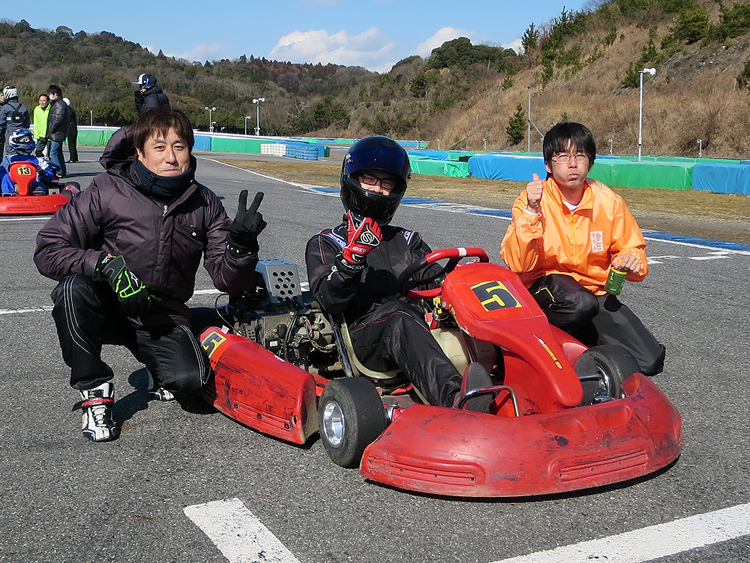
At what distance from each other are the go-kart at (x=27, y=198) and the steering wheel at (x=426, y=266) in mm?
7968

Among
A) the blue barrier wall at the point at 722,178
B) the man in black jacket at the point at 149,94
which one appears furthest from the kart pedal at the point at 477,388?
the blue barrier wall at the point at 722,178

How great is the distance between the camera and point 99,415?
3.30 m

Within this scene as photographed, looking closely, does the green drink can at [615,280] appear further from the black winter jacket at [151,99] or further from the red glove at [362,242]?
the black winter jacket at [151,99]

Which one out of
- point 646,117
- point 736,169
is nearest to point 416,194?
point 736,169

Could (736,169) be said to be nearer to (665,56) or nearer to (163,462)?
(163,462)

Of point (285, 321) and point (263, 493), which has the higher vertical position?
point (285, 321)

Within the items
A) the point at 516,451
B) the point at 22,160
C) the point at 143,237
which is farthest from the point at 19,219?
the point at 516,451

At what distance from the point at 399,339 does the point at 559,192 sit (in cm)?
159

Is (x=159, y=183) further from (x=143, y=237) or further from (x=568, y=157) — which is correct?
(x=568, y=157)

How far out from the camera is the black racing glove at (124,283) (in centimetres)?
316

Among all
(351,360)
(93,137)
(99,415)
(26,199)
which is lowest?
(99,415)

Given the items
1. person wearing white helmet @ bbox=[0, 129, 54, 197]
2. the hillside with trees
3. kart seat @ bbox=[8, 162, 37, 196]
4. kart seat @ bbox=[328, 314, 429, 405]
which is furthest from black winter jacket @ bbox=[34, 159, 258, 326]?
the hillside with trees

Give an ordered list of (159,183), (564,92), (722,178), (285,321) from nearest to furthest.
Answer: (159,183) → (285,321) → (722,178) → (564,92)

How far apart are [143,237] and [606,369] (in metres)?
2.07
